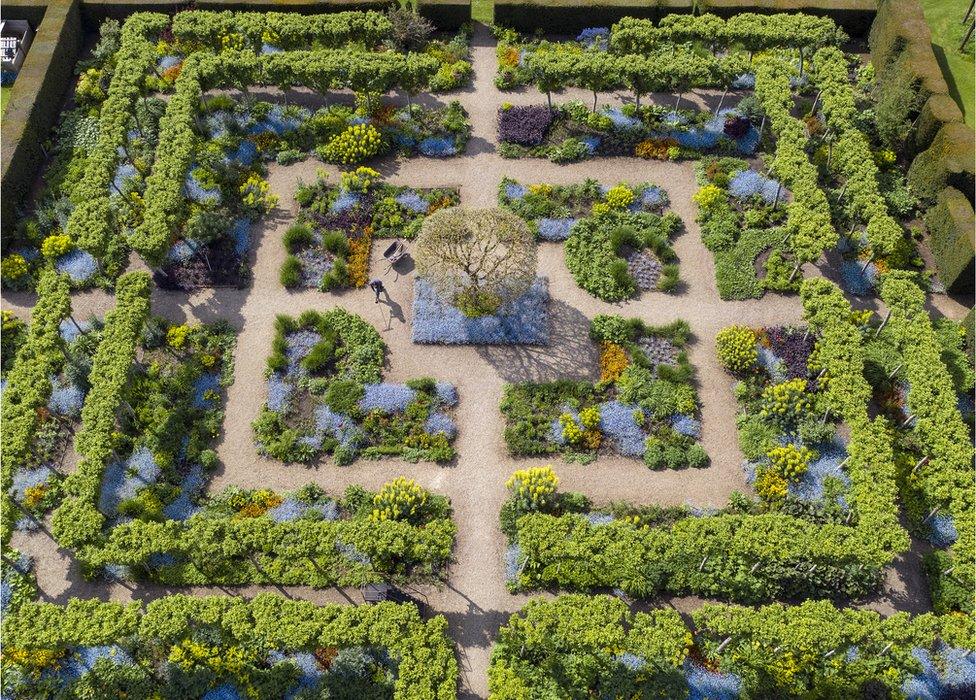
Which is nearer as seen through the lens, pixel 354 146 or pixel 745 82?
pixel 354 146

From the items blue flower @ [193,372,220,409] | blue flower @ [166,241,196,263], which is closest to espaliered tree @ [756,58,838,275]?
blue flower @ [193,372,220,409]

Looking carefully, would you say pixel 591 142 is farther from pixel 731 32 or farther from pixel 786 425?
pixel 786 425

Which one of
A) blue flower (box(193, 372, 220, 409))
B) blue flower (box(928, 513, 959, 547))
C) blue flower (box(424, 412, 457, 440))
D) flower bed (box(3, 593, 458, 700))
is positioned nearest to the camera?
flower bed (box(3, 593, 458, 700))

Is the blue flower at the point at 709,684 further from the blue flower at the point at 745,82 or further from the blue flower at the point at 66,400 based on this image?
the blue flower at the point at 745,82

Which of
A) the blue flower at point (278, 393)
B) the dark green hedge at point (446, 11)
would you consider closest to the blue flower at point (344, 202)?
the blue flower at point (278, 393)

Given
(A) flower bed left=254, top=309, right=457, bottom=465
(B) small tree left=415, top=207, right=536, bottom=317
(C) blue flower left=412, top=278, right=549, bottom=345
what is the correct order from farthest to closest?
(C) blue flower left=412, top=278, right=549, bottom=345 → (B) small tree left=415, top=207, right=536, bottom=317 → (A) flower bed left=254, top=309, right=457, bottom=465

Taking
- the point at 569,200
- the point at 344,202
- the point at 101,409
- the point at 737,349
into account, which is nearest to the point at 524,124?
the point at 569,200

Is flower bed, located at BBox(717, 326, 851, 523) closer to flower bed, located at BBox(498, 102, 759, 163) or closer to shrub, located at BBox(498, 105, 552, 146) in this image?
flower bed, located at BBox(498, 102, 759, 163)
